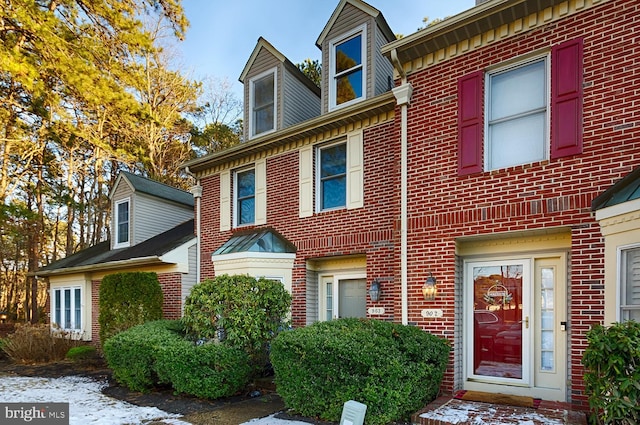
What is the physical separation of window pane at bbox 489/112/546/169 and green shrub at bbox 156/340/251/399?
5.20 m

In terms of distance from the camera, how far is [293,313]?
360 inches

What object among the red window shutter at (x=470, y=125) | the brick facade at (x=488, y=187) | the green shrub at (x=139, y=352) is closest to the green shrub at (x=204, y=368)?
the green shrub at (x=139, y=352)

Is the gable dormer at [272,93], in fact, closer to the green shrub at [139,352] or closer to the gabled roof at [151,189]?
the gabled roof at [151,189]

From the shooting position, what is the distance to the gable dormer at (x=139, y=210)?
13.3 meters

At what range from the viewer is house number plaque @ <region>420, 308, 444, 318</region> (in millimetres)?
6352

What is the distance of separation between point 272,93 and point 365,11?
3097 millimetres

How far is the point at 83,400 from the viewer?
718cm

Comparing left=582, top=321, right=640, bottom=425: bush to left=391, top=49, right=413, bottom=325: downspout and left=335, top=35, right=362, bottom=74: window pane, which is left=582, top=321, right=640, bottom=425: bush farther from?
left=335, top=35, right=362, bottom=74: window pane

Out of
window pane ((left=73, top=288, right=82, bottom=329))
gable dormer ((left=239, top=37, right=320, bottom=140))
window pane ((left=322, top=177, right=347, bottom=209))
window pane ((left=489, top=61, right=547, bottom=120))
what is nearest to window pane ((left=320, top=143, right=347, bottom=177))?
window pane ((left=322, top=177, right=347, bottom=209))

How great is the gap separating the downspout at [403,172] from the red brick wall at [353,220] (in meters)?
0.15

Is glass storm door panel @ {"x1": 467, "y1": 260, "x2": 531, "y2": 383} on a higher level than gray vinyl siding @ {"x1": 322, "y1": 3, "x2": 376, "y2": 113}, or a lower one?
lower

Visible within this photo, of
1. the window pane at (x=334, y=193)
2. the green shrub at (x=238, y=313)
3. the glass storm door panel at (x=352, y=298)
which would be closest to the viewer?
the green shrub at (x=238, y=313)

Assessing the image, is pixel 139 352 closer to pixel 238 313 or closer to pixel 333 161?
pixel 238 313

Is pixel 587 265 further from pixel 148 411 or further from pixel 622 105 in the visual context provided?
pixel 148 411
